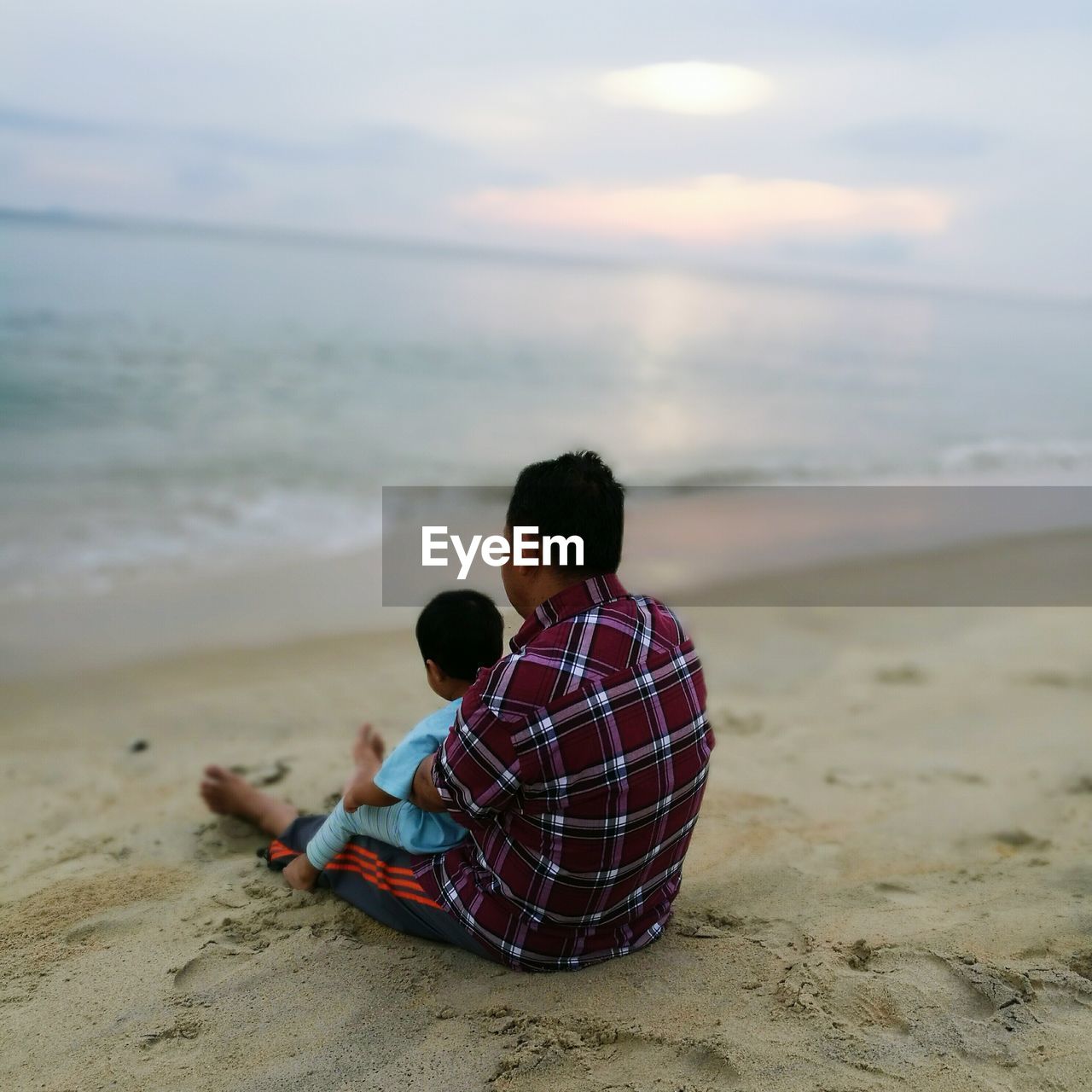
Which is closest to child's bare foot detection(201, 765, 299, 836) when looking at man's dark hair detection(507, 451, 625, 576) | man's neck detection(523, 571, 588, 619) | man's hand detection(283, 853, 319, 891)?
man's hand detection(283, 853, 319, 891)

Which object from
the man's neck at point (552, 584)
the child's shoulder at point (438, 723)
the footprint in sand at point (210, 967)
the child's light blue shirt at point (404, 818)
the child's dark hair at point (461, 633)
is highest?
the man's neck at point (552, 584)

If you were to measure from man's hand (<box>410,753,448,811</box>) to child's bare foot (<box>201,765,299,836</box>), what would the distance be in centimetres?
123

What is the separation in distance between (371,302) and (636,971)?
106 ft

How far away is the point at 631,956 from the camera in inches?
96.7

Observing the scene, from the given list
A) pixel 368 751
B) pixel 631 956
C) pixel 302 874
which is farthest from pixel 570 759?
pixel 368 751

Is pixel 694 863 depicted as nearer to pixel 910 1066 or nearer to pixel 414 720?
pixel 910 1066

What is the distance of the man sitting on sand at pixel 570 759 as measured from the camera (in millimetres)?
2045

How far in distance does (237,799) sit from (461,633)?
133cm

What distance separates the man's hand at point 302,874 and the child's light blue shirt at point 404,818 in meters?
0.04

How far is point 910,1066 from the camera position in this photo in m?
2.02

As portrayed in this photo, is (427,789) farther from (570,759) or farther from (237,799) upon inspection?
(237,799)

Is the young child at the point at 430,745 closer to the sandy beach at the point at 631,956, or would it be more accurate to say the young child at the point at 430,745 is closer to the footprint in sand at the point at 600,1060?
the sandy beach at the point at 631,956

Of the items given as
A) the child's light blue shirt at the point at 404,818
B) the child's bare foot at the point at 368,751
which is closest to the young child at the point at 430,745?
the child's light blue shirt at the point at 404,818

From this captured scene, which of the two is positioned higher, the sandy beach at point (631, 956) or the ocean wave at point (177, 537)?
the ocean wave at point (177, 537)
